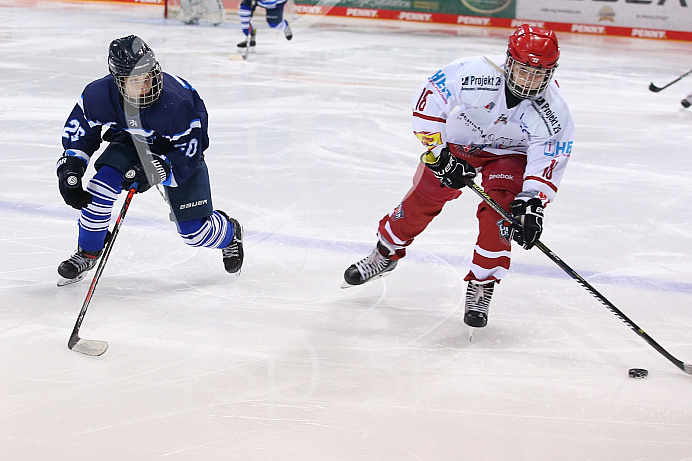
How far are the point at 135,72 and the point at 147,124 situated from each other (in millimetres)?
195

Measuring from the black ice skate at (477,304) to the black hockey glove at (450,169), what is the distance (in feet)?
1.07

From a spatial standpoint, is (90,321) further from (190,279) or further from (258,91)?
(258,91)

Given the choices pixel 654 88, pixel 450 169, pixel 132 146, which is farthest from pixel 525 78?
pixel 654 88

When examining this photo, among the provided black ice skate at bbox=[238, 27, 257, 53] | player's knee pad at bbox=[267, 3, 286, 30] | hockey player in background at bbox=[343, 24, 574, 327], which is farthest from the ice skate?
player's knee pad at bbox=[267, 3, 286, 30]

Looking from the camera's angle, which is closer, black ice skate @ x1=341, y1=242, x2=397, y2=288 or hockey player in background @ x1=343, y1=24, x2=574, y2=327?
hockey player in background @ x1=343, y1=24, x2=574, y2=327

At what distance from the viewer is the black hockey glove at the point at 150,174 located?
92.0 inches

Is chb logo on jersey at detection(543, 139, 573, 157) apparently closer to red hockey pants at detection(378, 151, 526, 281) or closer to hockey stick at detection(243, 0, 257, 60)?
red hockey pants at detection(378, 151, 526, 281)

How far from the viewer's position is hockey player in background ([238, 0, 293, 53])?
294 inches

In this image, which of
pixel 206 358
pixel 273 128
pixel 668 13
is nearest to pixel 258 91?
pixel 273 128

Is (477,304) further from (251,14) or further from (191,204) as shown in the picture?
(251,14)

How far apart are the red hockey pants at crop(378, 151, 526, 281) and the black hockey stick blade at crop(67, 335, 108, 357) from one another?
1.05m

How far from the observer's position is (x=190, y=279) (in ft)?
8.58

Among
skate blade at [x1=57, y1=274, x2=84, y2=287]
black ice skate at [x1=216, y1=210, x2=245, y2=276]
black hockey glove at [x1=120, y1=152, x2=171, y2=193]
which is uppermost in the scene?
black hockey glove at [x1=120, y1=152, x2=171, y2=193]

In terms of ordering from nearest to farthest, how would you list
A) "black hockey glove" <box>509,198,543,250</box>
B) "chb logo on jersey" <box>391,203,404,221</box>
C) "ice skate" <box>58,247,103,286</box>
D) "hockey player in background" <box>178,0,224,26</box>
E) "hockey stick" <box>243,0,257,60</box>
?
1. "black hockey glove" <box>509,198,543,250</box>
2. "ice skate" <box>58,247,103,286</box>
3. "chb logo on jersey" <box>391,203,404,221</box>
4. "hockey stick" <box>243,0,257,60</box>
5. "hockey player in background" <box>178,0,224,26</box>
